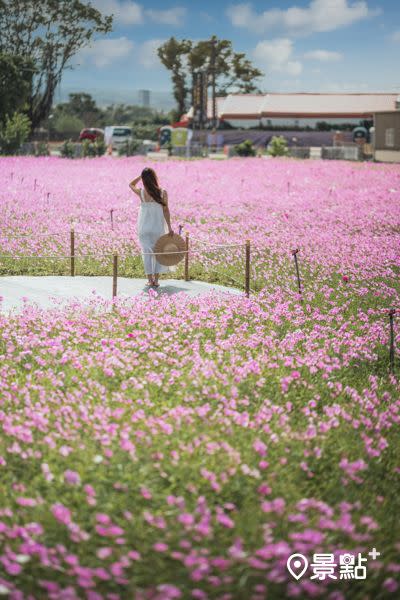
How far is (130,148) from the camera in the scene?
53125mm

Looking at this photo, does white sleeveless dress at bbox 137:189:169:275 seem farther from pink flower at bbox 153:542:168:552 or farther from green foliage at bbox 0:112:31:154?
green foliage at bbox 0:112:31:154

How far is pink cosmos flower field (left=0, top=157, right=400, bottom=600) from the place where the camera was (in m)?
3.82

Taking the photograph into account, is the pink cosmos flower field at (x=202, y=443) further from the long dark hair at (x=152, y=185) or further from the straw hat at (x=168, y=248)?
the long dark hair at (x=152, y=185)

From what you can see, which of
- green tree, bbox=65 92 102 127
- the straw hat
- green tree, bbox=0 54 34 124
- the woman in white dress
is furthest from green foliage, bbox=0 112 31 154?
green tree, bbox=65 92 102 127

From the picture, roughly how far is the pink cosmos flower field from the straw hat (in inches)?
40.4

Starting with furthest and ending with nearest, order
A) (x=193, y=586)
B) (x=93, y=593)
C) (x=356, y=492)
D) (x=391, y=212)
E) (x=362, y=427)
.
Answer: (x=391, y=212) < (x=362, y=427) < (x=356, y=492) < (x=193, y=586) < (x=93, y=593)

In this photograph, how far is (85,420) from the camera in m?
5.22

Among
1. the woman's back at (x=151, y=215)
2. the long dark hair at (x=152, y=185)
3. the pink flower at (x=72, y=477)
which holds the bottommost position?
the pink flower at (x=72, y=477)

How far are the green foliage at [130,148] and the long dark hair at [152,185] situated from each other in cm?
4283

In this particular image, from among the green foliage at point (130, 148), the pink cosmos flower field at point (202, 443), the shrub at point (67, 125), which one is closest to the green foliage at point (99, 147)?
the green foliage at point (130, 148)

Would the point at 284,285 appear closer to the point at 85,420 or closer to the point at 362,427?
the point at 362,427

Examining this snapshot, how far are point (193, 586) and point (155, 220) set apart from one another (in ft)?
25.6

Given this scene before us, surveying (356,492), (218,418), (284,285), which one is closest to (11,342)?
(218,418)

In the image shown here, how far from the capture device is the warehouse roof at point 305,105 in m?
78.7
